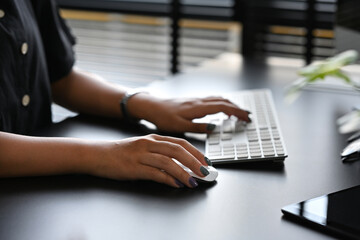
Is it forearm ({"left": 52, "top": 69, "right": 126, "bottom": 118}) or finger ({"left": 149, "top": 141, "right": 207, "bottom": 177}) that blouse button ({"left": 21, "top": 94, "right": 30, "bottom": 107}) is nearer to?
forearm ({"left": 52, "top": 69, "right": 126, "bottom": 118})

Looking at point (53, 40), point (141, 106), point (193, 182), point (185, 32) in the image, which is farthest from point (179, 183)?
point (185, 32)

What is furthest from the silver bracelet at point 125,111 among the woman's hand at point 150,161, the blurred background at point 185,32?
the blurred background at point 185,32

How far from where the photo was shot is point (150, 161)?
103 cm

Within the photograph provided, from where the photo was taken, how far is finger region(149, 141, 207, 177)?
3.36ft

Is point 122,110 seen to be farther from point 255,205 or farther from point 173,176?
point 255,205

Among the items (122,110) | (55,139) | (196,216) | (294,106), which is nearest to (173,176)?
(196,216)

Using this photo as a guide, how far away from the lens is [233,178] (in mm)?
1088

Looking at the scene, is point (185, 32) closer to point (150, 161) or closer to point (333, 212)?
point (150, 161)

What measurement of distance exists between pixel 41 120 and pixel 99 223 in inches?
24.0

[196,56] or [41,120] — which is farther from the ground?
[41,120]

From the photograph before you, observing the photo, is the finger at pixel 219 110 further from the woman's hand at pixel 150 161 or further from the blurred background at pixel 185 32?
the blurred background at pixel 185 32

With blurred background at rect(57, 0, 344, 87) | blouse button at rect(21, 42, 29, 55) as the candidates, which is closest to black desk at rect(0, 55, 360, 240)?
blouse button at rect(21, 42, 29, 55)

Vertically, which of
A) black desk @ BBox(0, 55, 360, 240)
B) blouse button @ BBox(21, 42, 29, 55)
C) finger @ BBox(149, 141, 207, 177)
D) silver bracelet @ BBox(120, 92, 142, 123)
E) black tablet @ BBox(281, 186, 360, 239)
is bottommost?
silver bracelet @ BBox(120, 92, 142, 123)

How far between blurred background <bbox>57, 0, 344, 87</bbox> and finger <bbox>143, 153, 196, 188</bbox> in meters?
1.21
